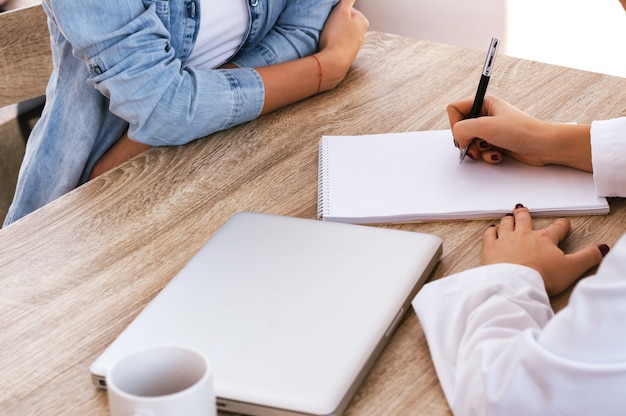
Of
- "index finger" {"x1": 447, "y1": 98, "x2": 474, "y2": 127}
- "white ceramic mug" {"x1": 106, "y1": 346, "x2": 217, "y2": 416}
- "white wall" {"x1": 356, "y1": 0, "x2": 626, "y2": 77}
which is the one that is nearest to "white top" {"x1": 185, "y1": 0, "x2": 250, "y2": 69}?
"index finger" {"x1": 447, "y1": 98, "x2": 474, "y2": 127}

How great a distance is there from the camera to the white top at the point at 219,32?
1362 mm

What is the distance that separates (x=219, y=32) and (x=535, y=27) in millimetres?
1583

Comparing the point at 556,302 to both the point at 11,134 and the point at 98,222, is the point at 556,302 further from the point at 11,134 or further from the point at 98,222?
the point at 11,134

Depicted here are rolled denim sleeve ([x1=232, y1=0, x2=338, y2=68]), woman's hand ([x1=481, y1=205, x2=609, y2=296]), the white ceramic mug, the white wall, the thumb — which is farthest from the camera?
the white wall

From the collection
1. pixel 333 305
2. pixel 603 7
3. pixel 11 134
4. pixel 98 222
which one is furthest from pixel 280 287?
pixel 603 7

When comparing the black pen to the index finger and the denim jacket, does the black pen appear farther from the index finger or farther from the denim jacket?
the denim jacket

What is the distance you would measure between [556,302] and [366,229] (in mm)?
224

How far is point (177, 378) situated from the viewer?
0.63 metres

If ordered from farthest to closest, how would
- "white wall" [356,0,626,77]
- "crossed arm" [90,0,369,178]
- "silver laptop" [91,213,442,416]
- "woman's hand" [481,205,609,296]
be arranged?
1. "white wall" [356,0,626,77]
2. "crossed arm" [90,0,369,178]
3. "woman's hand" [481,205,609,296]
4. "silver laptop" [91,213,442,416]

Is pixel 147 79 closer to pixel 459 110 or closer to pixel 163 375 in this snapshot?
pixel 459 110

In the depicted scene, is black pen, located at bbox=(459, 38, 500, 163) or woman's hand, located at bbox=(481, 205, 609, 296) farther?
black pen, located at bbox=(459, 38, 500, 163)

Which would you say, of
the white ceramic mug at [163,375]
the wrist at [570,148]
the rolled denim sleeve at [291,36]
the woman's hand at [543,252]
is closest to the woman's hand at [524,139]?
the wrist at [570,148]

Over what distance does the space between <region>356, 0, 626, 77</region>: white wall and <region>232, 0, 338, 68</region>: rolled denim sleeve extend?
1325 mm

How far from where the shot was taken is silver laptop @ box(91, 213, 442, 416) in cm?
72
